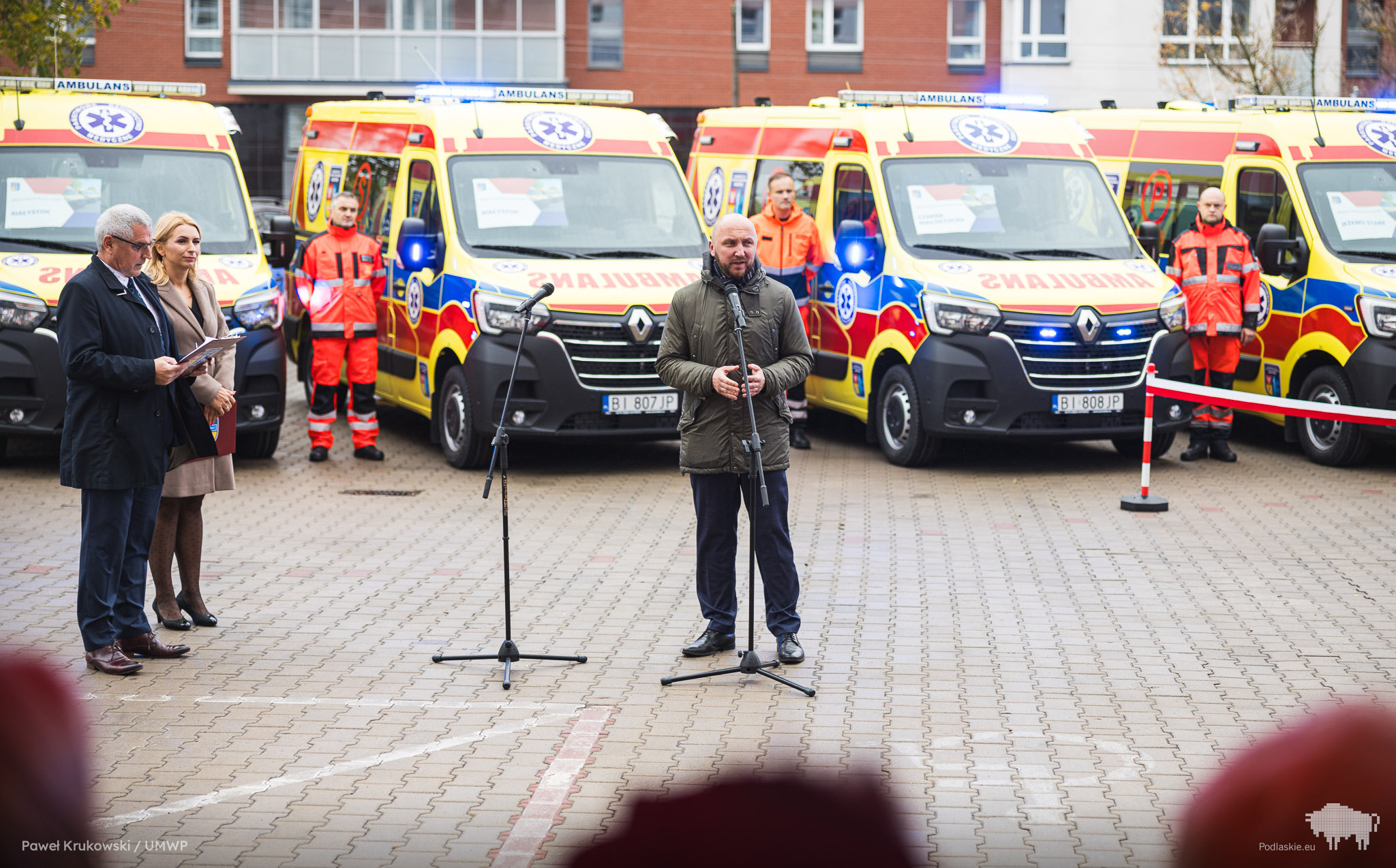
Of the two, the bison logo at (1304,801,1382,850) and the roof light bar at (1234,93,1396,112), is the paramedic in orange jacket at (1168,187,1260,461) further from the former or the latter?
the bison logo at (1304,801,1382,850)

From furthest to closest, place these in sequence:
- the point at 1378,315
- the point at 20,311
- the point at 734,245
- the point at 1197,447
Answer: the point at 1197,447
the point at 1378,315
the point at 20,311
the point at 734,245

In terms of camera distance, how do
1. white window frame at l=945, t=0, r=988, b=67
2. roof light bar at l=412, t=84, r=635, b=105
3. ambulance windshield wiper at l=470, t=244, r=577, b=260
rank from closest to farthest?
ambulance windshield wiper at l=470, t=244, r=577, b=260
roof light bar at l=412, t=84, r=635, b=105
white window frame at l=945, t=0, r=988, b=67

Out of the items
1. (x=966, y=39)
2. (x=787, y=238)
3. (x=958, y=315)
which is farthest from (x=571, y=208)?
(x=966, y=39)

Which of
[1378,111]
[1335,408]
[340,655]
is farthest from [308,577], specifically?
[1378,111]

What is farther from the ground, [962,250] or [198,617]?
[962,250]

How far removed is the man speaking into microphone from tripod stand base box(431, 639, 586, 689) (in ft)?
1.77

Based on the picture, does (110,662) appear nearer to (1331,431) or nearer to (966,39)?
(1331,431)

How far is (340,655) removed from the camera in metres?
7.06

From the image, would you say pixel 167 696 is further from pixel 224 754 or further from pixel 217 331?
pixel 217 331

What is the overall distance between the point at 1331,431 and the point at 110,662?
953cm

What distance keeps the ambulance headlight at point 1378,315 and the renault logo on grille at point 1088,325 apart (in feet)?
6.57

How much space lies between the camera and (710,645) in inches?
278

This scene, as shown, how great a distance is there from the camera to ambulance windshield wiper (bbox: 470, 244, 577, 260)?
1199 centimetres

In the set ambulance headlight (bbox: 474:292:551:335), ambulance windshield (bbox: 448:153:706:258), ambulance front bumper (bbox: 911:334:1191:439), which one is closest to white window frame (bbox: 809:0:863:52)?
ambulance windshield (bbox: 448:153:706:258)
